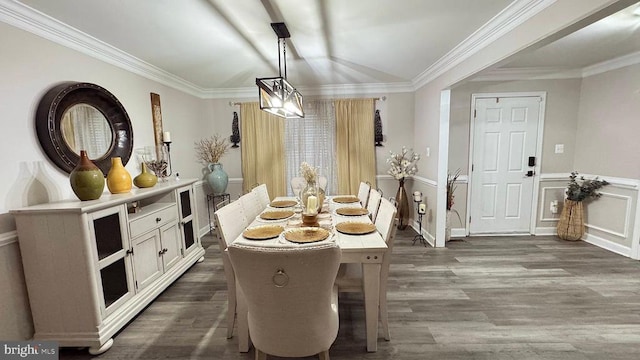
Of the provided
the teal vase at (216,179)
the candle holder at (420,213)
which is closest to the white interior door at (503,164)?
the candle holder at (420,213)

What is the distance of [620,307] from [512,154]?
2179mm

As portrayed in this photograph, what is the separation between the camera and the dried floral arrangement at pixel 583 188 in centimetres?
346

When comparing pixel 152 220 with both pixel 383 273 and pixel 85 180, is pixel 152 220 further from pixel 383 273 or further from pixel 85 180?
pixel 383 273

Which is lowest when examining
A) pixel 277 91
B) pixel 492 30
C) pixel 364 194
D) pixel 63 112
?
pixel 364 194

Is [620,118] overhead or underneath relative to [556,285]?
overhead

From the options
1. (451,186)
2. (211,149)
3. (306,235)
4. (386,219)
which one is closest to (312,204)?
(306,235)

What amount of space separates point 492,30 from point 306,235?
7.45 ft

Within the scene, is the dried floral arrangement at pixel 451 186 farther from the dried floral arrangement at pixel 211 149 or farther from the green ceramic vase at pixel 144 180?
the green ceramic vase at pixel 144 180

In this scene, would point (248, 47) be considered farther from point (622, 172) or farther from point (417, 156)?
point (622, 172)

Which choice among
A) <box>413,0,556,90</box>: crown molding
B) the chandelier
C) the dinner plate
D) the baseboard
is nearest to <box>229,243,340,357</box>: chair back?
the dinner plate

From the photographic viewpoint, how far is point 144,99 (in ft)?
10.1

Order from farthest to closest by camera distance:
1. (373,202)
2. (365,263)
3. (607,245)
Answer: (607,245), (373,202), (365,263)

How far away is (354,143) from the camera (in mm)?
4434

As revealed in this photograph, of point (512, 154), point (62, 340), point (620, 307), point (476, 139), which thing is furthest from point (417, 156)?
point (62, 340)
